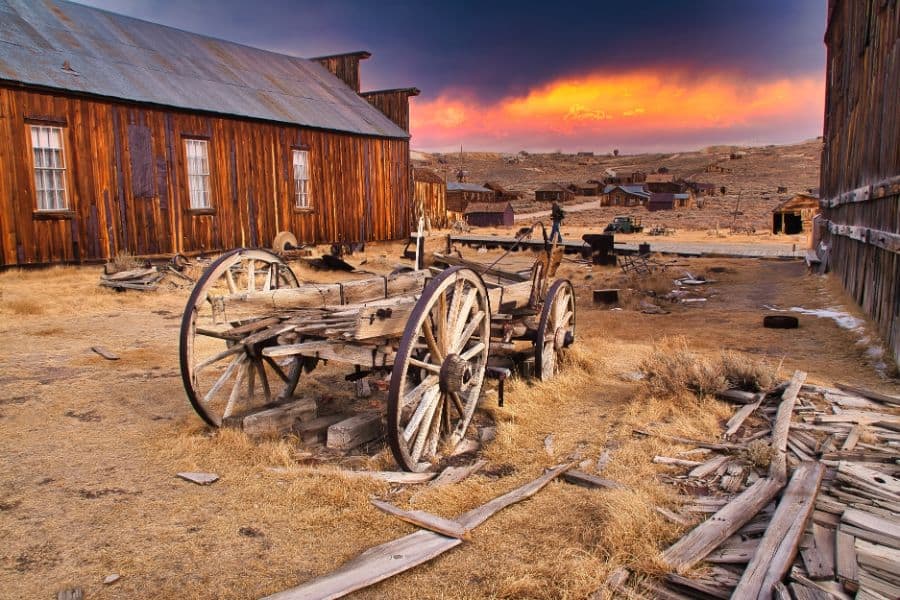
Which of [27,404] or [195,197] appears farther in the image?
[195,197]

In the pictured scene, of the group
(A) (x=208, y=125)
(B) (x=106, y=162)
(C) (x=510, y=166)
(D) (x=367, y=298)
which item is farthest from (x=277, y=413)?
(C) (x=510, y=166)

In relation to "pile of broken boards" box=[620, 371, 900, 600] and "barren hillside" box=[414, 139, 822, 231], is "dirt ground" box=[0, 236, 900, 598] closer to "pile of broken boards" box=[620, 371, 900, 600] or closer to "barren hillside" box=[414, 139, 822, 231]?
"pile of broken boards" box=[620, 371, 900, 600]

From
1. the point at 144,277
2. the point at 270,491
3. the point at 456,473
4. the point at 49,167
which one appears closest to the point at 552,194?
the point at 144,277

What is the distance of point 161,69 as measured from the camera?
15.7 meters

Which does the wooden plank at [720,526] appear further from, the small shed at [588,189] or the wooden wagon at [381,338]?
the small shed at [588,189]

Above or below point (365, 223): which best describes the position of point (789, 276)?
below

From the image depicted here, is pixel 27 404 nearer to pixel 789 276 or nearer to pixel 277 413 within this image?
pixel 277 413

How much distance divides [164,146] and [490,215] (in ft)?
103

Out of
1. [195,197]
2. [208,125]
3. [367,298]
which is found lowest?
[367,298]

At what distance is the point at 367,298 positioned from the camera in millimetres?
5426

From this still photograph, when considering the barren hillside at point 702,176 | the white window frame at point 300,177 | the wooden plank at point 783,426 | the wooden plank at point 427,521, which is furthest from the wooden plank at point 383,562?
the barren hillside at point 702,176

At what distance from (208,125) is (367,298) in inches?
473

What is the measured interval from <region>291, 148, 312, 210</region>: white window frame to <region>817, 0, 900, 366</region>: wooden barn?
1336cm

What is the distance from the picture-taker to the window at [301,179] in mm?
17922
